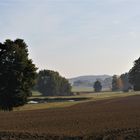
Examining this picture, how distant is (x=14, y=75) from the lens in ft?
229

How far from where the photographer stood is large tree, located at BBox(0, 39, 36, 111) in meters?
70.2

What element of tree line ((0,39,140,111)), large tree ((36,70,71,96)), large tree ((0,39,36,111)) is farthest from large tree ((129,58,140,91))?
large tree ((0,39,36,111))

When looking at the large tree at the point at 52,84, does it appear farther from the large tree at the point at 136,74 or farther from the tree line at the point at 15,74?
the tree line at the point at 15,74

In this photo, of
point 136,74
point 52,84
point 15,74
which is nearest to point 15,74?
point 15,74

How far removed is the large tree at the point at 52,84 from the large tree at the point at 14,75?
112m

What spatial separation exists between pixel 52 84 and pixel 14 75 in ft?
381

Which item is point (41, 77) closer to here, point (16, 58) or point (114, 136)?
point (16, 58)

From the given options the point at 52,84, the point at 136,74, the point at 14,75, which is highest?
the point at 136,74

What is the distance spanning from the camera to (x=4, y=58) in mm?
72562

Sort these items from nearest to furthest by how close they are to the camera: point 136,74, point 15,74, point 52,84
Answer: point 15,74 → point 136,74 → point 52,84

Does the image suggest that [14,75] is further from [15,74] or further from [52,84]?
A: [52,84]

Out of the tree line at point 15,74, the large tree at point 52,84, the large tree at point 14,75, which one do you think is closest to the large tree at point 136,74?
the large tree at point 52,84

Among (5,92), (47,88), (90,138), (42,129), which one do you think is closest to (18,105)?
(5,92)

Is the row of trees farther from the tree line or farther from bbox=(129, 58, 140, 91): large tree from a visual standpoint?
bbox=(129, 58, 140, 91): large tree
